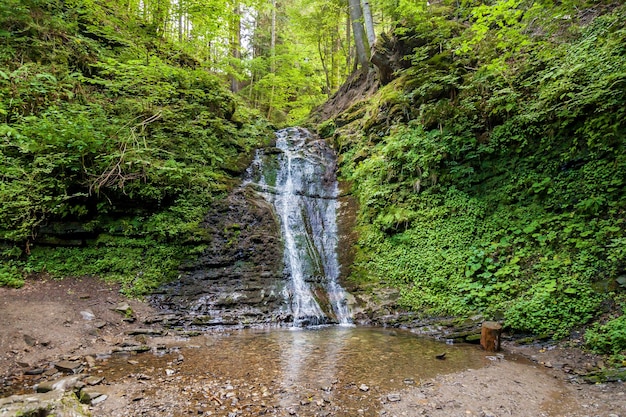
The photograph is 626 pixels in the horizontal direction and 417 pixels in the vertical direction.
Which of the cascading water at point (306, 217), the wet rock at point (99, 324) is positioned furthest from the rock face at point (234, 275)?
the wet rock at point (99, 324)

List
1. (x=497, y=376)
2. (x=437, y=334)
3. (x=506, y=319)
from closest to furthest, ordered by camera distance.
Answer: (x=497, y=376) → (x=506, y=319) → (x=437, y=334)

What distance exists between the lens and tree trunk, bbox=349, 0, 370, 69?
15469mm

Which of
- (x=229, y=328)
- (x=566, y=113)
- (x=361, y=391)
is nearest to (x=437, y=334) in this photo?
(x=361, y=391)

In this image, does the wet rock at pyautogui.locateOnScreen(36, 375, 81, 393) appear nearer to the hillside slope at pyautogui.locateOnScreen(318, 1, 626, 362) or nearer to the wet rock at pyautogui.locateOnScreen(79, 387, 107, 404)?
the wet rock at pyautogui.locateOnScreen(79, 387, 107, 404)

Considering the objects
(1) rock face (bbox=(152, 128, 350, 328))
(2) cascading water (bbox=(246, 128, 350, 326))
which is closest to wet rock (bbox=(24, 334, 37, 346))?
(1) rock face (bbox=(152, 128, 350, 328))

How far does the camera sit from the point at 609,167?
19.6ft

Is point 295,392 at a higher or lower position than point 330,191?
lower

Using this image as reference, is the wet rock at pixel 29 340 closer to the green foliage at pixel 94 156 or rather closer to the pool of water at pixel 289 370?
the pool of water at pixel 289 370

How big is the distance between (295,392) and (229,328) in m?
3.50

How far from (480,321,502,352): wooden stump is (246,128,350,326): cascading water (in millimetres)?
3179

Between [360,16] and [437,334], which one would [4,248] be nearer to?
[437,334]

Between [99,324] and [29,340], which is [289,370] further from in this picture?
[29,340]

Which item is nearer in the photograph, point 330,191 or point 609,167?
point 609,167

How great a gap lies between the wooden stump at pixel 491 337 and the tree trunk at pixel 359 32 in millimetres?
14212
